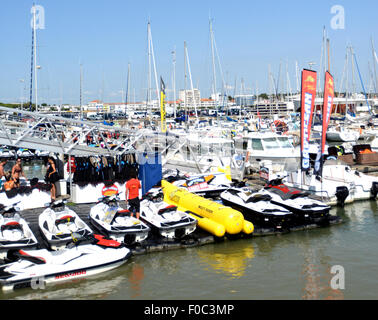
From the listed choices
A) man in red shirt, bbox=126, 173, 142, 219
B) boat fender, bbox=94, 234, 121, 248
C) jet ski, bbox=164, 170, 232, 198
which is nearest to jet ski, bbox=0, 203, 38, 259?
boat fender, bbox=94, 234, 121, 248

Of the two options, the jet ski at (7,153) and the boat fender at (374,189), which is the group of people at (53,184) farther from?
the jet ski at (7,153)

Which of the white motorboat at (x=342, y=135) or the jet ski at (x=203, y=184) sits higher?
the white motorboat at (x=342, y=135)

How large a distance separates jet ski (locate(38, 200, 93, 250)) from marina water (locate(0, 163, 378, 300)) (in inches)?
58.8

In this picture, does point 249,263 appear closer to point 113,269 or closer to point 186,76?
point 113,269

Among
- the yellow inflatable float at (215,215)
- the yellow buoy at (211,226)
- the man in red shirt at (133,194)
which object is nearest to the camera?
the yellow buoy at (211,226)

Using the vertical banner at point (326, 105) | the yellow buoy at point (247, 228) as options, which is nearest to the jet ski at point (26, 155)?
the vertical banner at point (326, 105)

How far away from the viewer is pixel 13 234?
13.0 metres

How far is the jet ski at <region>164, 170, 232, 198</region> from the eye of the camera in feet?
66.5

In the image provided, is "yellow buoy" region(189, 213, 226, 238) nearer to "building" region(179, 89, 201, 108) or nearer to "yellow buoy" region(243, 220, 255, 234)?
"yellow buoy" region(243, 220, 255, 234)

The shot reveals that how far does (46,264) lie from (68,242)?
1320mm

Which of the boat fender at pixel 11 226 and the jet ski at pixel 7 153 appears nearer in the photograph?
the boat fender at pixel 11 226

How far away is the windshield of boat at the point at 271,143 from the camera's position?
2941cm

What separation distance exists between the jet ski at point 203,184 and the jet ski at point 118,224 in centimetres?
539
